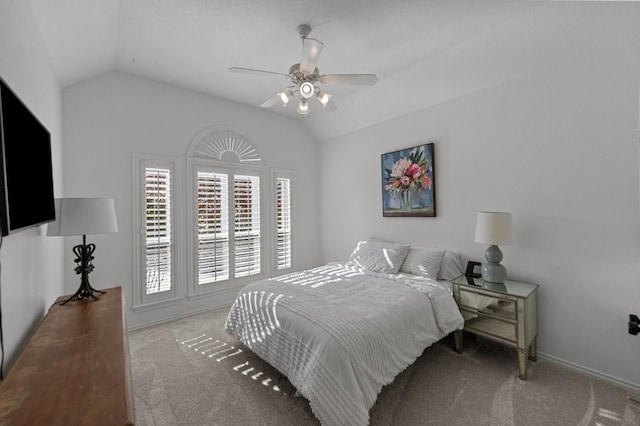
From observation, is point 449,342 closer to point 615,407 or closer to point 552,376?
point 552,376

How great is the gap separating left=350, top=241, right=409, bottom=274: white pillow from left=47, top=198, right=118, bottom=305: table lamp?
103 inches

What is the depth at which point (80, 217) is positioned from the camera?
191 cm

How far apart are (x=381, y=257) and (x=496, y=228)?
50.8 inches

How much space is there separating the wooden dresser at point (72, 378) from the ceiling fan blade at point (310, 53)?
212 centimetres

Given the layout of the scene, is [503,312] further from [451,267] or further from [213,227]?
[213,227]

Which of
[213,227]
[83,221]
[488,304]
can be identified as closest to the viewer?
[83,221]

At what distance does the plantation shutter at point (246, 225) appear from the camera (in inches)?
156

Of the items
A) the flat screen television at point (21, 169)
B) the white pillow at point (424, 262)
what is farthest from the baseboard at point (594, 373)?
the flat screen television at point (21, 169)

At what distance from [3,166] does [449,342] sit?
3461 mm

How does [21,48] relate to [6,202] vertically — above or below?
above

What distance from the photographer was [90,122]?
2.94 meters

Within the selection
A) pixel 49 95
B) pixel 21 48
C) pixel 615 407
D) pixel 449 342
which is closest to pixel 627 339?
pixel 615 407

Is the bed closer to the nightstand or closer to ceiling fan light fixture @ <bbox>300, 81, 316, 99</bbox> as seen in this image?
the nightstand

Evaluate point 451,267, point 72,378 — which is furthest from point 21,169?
point 451,267
